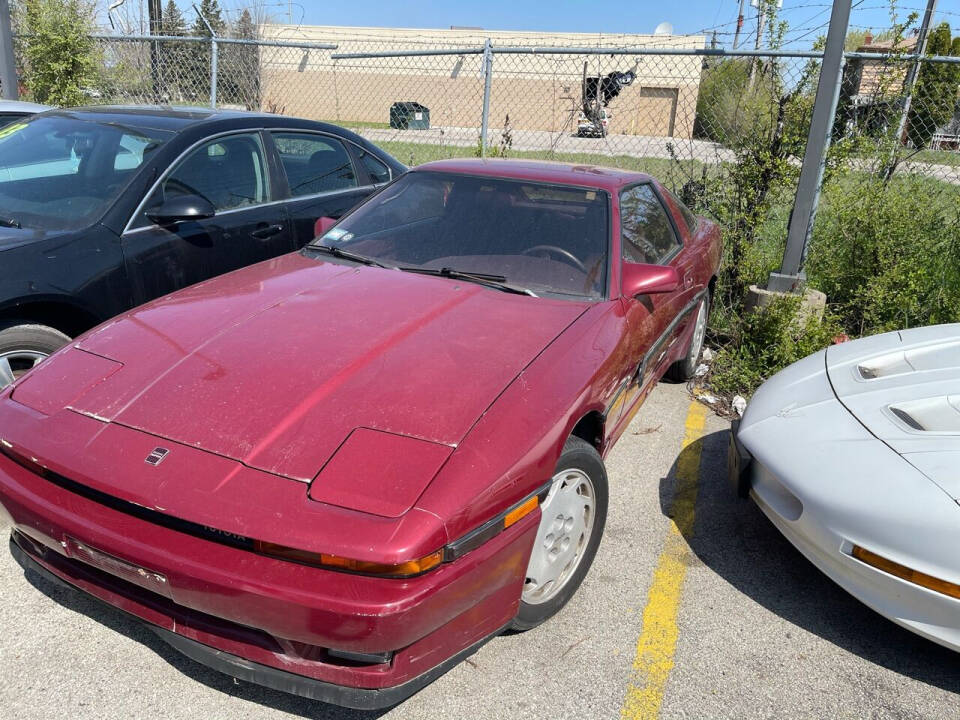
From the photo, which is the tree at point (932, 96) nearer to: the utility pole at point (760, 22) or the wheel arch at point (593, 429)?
the utility pole at point (760, 22)

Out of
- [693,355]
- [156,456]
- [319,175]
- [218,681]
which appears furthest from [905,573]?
[319,175]

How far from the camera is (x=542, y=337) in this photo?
107 inches

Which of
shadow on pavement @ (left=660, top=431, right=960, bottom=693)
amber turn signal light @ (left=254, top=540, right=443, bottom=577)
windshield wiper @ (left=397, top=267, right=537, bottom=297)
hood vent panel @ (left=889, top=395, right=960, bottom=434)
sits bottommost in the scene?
shadow on pavement @ (left=660, top=431, right=960, bottom=693)

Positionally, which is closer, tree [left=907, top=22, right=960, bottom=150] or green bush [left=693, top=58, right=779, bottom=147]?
green bush [left=693, top=58, right=779, bottom=147]

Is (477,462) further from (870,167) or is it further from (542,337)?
(870,167)

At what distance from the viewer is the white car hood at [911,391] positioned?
2559mm

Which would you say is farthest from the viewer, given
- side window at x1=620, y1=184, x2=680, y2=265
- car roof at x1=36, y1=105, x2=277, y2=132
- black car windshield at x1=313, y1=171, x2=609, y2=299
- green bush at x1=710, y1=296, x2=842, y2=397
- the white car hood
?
green bush at x1=710, y1=296, x2=842, y2=397

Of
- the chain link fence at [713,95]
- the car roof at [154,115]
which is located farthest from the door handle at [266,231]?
the chain link fence at [713,95]

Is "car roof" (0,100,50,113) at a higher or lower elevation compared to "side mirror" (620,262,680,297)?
higher

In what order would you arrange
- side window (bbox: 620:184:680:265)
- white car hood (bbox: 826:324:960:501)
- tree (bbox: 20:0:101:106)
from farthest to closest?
tree (bbox: 20:0:101:106), side window (bbox: 620:184:680:265), white car hood (bbox: 826:324:960:501)

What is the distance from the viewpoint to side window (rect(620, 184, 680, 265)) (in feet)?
11.5

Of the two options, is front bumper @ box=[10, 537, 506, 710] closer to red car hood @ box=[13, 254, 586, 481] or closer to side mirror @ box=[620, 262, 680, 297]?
red car hood @ box=[13, 254, 586, 481]

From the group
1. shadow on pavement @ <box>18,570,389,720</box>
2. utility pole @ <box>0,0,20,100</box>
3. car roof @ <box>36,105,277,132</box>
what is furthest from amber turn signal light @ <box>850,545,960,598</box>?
utility pole @ <box>0,0,20,100</box>

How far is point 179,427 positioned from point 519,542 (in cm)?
104
